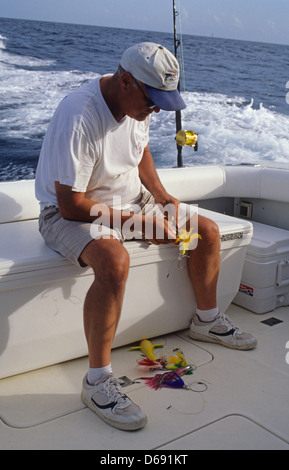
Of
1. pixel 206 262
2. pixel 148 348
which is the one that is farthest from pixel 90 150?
pixel 148 348

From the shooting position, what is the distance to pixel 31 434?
1.50m

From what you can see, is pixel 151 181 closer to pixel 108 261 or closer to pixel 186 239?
pixel 186 239

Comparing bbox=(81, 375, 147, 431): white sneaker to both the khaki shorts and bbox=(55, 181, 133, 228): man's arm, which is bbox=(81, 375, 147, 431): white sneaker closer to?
the khaki shorts

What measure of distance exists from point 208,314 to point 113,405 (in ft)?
2.13

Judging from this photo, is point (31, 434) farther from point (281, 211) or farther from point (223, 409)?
point (281, 211)

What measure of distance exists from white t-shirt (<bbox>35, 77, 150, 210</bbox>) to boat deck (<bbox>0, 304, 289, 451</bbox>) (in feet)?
1.98

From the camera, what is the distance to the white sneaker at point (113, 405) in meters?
1.52

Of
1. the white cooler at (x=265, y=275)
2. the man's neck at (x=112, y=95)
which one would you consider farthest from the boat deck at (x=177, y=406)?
the man's neck at (x=112, y=95)

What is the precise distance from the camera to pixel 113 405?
157 centimetres

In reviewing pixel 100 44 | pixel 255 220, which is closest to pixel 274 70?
pixel 100 44

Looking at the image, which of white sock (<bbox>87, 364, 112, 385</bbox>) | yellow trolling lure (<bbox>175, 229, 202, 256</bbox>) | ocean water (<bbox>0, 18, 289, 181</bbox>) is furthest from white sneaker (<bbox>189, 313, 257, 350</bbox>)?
ocean water (<bbox>0, 18, 289, 181</bbox>)

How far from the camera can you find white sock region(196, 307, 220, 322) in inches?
81.8
